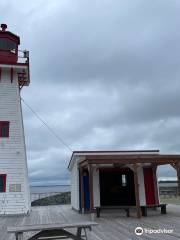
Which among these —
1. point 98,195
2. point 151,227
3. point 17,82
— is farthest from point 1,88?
point 151,227

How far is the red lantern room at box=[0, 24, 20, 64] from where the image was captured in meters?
16.2

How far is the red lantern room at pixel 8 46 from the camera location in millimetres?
16172

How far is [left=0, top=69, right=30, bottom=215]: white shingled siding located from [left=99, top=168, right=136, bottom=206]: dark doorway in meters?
4.11

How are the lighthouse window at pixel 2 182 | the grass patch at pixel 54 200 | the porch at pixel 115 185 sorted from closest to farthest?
→ the lighthouse window at pixel 2 182
the porch at pixel 115 185
the grass patch at pixel 54 200

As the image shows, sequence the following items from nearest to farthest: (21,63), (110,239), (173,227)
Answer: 1. (110,239)
2. (173,227)
3. (21,63)

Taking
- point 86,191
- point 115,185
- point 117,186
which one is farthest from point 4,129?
point 117,186

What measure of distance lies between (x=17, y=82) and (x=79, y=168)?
232 inches

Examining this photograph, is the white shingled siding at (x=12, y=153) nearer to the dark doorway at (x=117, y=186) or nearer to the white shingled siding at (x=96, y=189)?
the white shingled siding at (x=96, y=189)

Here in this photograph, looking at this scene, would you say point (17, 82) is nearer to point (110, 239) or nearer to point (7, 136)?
point (7, 136)

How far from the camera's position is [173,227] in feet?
29.1

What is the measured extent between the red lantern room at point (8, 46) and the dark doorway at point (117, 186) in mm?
7962

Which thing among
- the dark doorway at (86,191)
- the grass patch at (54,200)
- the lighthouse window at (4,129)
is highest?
the lighthouse window at (4,129)

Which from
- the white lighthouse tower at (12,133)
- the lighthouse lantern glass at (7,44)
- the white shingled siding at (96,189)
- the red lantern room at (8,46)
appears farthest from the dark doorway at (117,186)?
the lighthouse lantern glass at (7,44)

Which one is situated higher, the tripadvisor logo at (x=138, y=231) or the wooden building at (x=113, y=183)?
the wooden building at (x=113, y=183)
